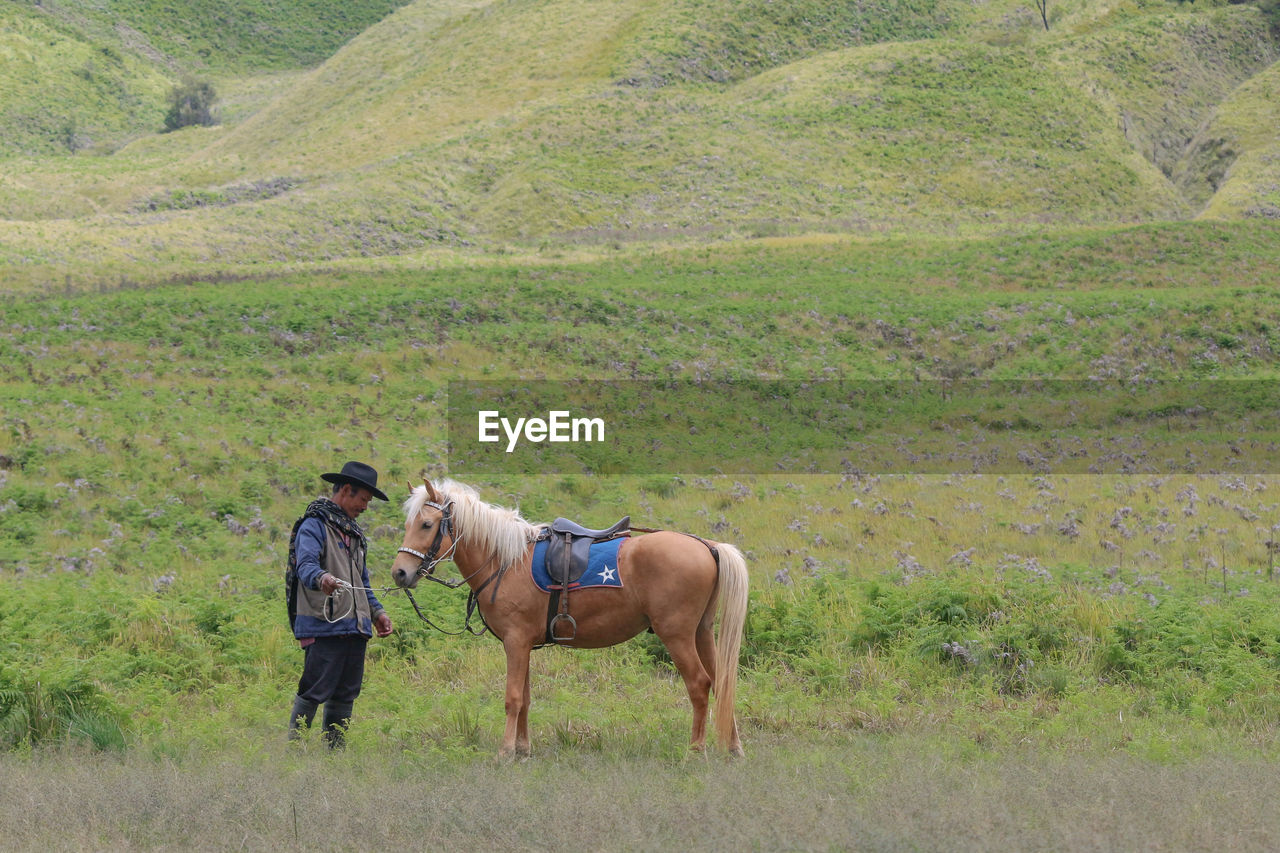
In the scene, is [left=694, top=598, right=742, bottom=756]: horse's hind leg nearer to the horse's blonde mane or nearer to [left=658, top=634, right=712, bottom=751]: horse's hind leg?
[left=658, top=634, right=712, bottom=751]: horse's hind leg

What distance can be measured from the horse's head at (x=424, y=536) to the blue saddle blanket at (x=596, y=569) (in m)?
0.84

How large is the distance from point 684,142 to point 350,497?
70.8 metres

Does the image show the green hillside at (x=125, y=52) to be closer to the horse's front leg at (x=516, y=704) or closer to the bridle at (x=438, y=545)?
the bridle at (x=438, y=545)

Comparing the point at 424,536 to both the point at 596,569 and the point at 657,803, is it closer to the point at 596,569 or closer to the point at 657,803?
the point at 596,569

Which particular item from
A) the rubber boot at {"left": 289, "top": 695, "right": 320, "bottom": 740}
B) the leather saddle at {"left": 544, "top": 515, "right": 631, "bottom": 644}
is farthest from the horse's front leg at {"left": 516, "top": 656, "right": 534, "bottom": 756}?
the rubber boot at {"left": 289, "top": 695, "right": 320, "bottom": 740}

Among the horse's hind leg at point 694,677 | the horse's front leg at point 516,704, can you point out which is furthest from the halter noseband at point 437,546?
the horse's hind leg at point 694,677

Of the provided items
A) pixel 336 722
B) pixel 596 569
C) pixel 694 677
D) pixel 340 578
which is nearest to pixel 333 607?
pixel 340 578

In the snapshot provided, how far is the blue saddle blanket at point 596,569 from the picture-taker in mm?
10109

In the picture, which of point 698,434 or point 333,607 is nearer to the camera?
point 333,607

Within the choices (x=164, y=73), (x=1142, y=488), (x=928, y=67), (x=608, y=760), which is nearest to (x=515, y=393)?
(x=1142, y=488)

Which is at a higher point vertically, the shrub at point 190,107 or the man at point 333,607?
the shrub at point 190,107

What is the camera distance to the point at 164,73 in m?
143

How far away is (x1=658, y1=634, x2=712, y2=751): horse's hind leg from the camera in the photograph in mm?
9844

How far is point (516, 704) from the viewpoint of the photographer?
9781 mm
